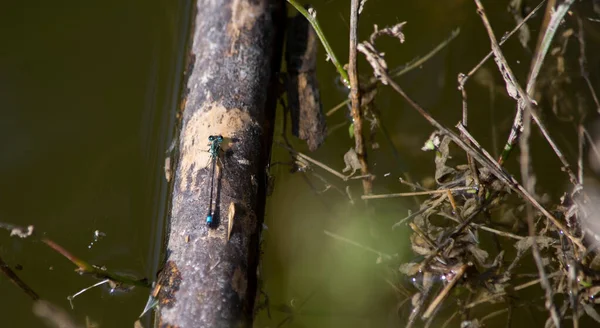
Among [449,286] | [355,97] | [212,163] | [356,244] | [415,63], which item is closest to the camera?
[212,163]

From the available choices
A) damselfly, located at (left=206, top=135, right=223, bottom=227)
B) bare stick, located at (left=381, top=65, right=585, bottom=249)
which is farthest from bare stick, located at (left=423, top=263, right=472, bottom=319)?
damselfly, located at (left=206, top=135, right=223, bottom=227)

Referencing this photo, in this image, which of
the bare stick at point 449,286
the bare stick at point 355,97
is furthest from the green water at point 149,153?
the bare stick at point 449,286

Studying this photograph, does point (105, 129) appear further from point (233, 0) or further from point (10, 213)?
point (233, 0)

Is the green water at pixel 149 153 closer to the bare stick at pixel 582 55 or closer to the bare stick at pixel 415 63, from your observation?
the bare stick at pixel 415 63

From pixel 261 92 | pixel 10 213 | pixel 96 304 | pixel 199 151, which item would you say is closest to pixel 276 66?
pixel 261 92

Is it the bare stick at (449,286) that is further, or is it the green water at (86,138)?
the green water at (86,138)

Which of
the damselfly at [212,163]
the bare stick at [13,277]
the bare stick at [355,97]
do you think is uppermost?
the bare stick at [355,97]

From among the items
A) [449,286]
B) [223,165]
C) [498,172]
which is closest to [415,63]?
[498,172]

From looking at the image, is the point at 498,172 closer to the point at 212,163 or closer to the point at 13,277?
the point at 212,163

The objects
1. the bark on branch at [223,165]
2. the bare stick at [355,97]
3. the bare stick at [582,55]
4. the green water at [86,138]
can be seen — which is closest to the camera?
the bark on branch at [223,165]
